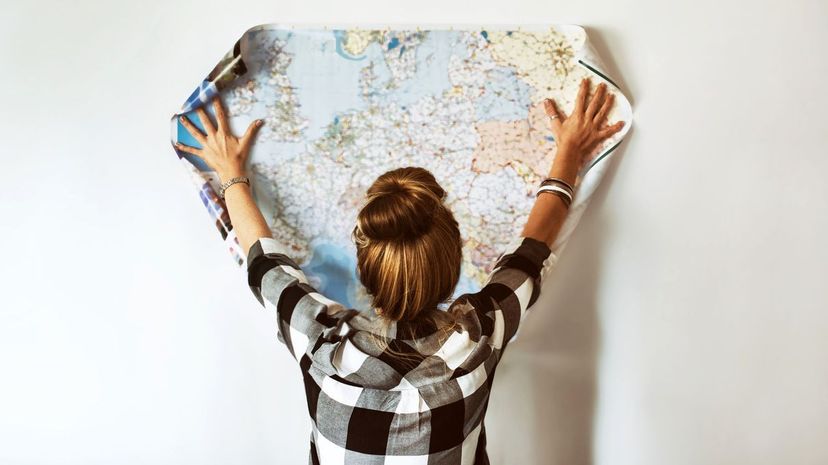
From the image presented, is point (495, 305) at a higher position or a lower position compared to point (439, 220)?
lower

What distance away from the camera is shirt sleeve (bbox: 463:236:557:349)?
812 millimetres

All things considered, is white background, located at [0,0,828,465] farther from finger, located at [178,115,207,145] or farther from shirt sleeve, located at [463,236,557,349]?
shirt sleeve, located at [463,236,557,349]

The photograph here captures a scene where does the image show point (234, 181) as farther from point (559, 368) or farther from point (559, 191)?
point (559, 368)

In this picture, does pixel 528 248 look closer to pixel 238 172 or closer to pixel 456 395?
pixel 456 395

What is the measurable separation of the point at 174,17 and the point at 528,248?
706mm

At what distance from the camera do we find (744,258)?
111 cm

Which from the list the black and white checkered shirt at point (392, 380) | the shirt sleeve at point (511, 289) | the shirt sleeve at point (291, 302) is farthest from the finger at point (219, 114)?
the shirt sleeve at point (511, 289)

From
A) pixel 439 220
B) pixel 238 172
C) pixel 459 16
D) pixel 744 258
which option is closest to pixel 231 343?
pixel 238 172

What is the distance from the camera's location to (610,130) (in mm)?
1016

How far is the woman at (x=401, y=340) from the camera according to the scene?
0.72 meters

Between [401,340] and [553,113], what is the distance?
1.64 feet

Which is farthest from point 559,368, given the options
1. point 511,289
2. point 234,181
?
point 234,181

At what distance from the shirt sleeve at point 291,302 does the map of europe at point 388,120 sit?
0.12m

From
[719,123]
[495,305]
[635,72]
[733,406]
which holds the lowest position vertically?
[733,406]
